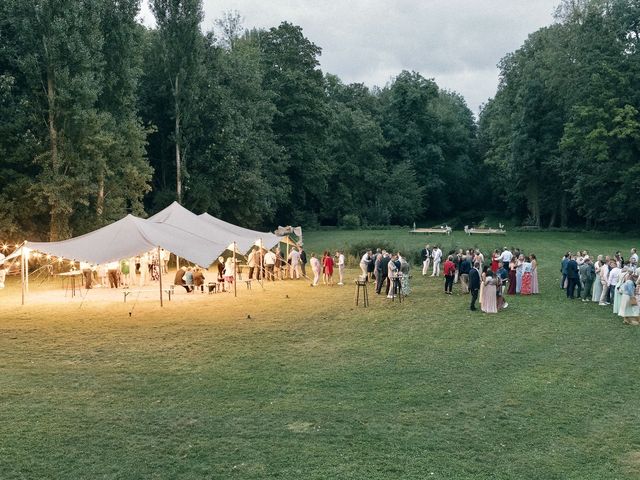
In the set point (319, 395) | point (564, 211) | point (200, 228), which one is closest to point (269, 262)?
point (200, 228)

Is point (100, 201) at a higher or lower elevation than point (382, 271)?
higher

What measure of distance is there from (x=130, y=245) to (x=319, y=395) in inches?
390

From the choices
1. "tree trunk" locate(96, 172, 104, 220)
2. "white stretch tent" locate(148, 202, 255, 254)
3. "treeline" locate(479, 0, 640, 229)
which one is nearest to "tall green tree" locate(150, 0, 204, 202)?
"tree trunk" locate(96, 172, 104, 220)

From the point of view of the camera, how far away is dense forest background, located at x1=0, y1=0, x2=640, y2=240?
2586 cm

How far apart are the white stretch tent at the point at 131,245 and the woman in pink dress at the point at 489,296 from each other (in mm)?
7629

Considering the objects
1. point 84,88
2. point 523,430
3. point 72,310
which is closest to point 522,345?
point 523,430

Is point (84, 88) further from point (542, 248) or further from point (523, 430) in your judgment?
point (542, 248)

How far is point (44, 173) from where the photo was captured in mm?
25516

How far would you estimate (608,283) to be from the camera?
16.3 metres

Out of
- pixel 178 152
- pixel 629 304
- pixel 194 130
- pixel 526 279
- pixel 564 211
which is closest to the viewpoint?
pixel 629 304

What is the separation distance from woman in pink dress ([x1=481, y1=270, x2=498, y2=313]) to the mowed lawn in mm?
534

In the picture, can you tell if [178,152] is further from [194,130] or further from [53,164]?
[53,164]

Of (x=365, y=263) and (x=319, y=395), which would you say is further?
(x=365, y=263)

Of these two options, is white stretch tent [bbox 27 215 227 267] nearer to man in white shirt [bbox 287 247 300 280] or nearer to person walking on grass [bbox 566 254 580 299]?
man in white shirt [bbox 287 247 300 280]
